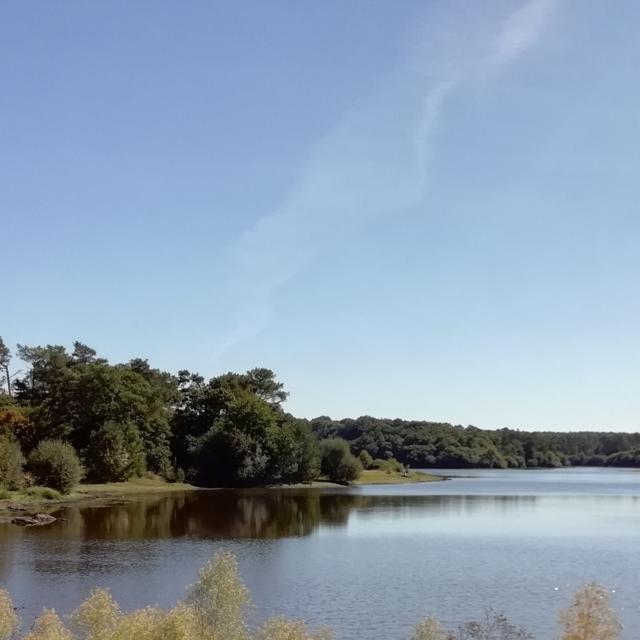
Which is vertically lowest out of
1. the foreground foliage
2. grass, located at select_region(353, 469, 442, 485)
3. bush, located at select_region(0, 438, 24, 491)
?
grass, located at select_region(353, 469, 442, 485)

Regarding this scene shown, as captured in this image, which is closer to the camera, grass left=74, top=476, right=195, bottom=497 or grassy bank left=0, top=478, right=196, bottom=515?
grassy bank left=0, top=478, right=196, bottom=515

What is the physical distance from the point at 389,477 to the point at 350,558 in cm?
9082

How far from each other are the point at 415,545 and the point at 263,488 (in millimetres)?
57704

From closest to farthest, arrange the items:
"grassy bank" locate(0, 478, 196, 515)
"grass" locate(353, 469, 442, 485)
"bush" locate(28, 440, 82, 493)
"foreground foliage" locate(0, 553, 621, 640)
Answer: "foreground foliage" locate(0, 553, 621, 640)
"grassy bank" locate(0, 478, 196, 515)
"bush" locate(28, 440, 82, 493)
"grass" locate(353, 469, 442, 485)

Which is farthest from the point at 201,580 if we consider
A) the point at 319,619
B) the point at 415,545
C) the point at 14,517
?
the point at 14,517

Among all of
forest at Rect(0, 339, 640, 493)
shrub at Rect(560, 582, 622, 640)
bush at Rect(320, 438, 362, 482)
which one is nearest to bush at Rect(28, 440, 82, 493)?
forest at Rect(0, 339, 640, 493)

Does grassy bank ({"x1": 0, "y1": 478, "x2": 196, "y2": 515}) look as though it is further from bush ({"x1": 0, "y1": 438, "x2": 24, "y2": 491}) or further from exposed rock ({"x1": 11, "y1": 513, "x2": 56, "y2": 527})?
exposed rock ({"x1": 11, "y1": 513, "x2": 56, "y2": 527})

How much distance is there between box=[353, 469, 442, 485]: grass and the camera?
125m

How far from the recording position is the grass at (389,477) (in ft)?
411

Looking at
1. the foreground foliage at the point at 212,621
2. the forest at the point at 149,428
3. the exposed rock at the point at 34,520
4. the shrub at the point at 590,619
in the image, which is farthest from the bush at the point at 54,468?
the shrub at the point at 590,619

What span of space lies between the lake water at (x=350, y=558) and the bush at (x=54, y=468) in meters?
6.18

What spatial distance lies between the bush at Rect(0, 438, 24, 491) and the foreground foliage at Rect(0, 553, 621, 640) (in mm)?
60162

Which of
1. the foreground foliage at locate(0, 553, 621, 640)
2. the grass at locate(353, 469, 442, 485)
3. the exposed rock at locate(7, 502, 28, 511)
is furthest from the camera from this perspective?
the grass at locate(353, 469, 442, 485)

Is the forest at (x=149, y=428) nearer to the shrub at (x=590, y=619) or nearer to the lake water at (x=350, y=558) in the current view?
the lake water at (x=350, y=558)
